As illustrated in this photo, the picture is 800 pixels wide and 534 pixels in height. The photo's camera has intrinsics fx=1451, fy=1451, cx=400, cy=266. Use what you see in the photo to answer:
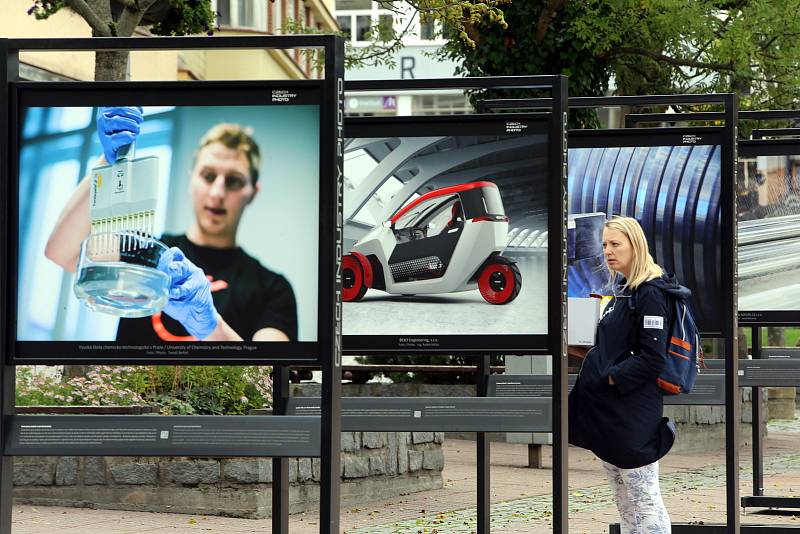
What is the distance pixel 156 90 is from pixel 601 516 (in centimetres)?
553

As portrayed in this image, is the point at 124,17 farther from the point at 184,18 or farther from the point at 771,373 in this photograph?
the point at 771,373

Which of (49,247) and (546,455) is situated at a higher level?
(49,247)

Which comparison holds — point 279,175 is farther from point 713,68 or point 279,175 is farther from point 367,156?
point 713,68

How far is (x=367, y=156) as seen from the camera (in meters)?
7.19

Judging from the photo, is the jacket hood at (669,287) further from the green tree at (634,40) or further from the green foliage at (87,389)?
the green tree at (634,40)

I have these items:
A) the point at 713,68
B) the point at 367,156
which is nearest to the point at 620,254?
the point at 367,156

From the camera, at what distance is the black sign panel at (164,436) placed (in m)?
5.44

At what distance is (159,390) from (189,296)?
5514 millimetres

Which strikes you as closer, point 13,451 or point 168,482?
point 13,451

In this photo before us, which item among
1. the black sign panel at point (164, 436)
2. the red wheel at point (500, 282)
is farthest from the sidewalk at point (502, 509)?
Answer: the black sign panel at point (164, 436)

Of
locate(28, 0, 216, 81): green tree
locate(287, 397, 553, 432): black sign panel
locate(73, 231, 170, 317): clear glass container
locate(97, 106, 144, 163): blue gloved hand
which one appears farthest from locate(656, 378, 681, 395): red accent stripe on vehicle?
locate(28, 0, 216, 81): green tree

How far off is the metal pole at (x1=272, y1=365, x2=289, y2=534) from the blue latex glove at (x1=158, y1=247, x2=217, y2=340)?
1.17 metres

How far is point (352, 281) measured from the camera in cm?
721

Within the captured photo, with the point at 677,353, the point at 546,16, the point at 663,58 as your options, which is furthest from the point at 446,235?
the point at 663,58
